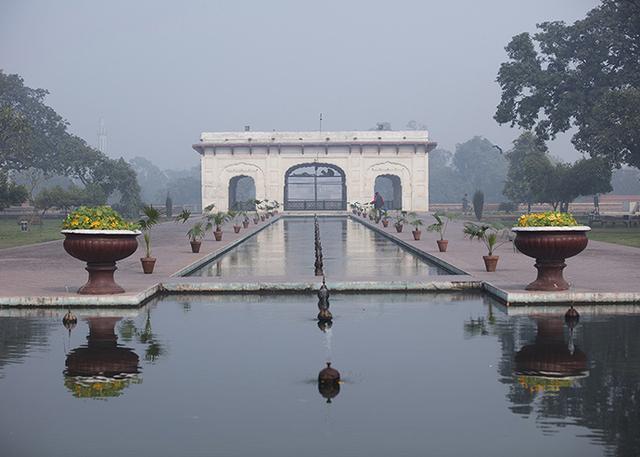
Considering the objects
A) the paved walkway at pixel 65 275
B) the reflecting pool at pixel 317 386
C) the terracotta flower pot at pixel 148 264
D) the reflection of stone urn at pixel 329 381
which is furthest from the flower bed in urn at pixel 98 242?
the reflection of stone urn at pixel 329 381

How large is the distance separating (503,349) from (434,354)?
0.80 meters

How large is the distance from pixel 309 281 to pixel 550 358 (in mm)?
7164

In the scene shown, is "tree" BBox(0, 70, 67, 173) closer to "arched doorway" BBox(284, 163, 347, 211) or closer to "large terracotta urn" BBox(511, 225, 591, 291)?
"arched doorway" BBox(284, 163, 347, 211)

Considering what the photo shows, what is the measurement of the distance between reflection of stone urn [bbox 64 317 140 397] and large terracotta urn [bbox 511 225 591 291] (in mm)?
6301

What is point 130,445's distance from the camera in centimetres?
611

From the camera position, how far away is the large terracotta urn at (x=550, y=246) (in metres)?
13.9

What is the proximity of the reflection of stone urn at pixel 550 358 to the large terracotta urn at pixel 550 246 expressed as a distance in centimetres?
309

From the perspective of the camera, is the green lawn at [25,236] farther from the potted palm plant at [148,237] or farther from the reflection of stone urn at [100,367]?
the reflection of stone urn at [100,367]

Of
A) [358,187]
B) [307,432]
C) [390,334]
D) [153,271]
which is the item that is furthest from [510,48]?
[307,432]

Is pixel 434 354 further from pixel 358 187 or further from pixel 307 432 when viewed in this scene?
pixel 358 187

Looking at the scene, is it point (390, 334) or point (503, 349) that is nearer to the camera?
point (503, 349)

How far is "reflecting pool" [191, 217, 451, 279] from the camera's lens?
63.7ft

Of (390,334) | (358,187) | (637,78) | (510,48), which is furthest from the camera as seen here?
(358,187)

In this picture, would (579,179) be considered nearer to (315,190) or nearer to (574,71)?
(574,71)
